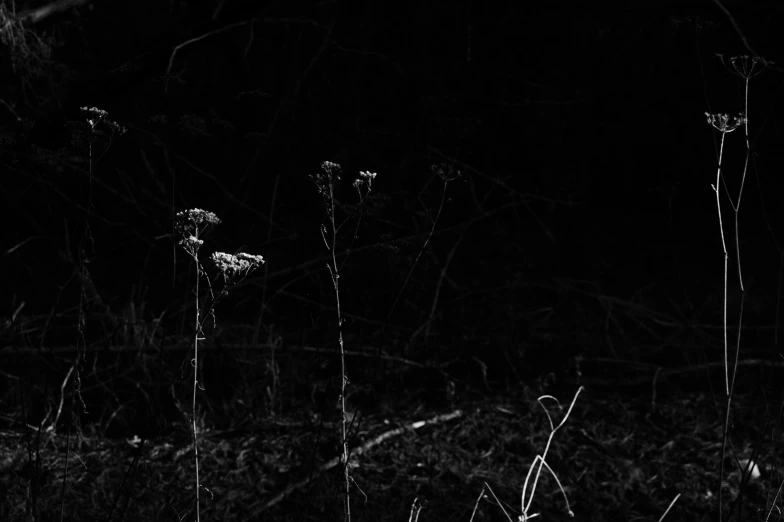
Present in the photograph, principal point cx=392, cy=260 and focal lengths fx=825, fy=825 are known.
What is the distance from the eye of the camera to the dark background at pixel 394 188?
3.21 metres

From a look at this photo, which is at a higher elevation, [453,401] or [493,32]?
[493,32]

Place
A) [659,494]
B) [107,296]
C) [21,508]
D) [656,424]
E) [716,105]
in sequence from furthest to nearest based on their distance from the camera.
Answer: [716,105], [107,296], [656,424], [659,494], [21,508]

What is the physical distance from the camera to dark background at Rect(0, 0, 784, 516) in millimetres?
3214

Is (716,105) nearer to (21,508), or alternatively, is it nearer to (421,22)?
(421,22)

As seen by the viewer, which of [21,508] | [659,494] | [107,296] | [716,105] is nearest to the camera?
[21,508]

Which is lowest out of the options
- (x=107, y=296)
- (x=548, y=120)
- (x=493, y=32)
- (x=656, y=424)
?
(x=656, y=424)

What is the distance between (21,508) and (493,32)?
2948 mm

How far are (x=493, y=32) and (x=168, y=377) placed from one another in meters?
2.26

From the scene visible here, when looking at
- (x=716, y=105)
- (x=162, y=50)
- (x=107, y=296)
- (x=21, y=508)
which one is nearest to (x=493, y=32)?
(x=716, y=105)

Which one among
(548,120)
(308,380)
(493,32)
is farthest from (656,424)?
(493,32)

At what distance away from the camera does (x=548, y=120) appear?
401 cm

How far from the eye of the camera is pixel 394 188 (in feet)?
11.6

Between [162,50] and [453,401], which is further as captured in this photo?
[162,50]

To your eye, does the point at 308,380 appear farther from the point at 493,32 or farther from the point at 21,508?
the point at 493,32
